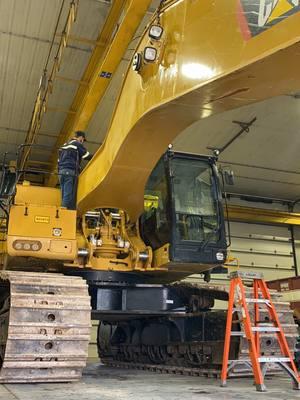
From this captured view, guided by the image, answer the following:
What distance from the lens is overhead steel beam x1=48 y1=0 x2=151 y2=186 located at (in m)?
7.39

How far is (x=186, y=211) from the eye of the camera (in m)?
6.77

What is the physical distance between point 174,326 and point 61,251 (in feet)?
7.24

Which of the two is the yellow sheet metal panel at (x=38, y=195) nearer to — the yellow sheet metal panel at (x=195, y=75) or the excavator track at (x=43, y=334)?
the yellow sheet metal panel at (x=195, y=75)

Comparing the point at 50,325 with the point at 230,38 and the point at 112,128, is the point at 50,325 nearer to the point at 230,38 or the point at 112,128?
the point at 112,128

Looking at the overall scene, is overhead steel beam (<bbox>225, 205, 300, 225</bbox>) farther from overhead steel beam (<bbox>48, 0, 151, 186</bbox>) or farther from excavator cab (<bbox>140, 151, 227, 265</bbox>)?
excavator cab (<bbox>140, 151, 227, 265</bbox>)

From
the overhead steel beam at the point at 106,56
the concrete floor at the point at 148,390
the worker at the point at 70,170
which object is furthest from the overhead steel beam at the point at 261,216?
the concrete floor at the point at 148,390

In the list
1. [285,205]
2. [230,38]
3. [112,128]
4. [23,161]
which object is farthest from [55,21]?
[285,205]

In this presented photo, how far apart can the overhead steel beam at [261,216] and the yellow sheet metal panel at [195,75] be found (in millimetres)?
11715

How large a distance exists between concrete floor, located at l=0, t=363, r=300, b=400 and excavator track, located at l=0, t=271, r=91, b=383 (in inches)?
5.6

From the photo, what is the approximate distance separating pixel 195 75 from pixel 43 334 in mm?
2995

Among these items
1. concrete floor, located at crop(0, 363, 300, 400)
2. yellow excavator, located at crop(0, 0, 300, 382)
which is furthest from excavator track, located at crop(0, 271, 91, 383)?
concrete floor, located at crop(0, 363, 300, 400)

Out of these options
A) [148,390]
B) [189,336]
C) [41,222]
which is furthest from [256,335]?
[41,222]

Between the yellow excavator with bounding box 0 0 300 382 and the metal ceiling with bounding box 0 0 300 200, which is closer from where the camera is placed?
the yellow excavator with bounding box 0 0 300 382

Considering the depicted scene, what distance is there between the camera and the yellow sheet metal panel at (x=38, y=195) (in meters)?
7.43
